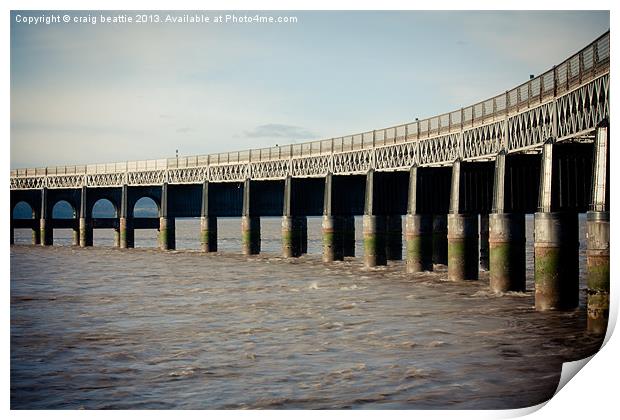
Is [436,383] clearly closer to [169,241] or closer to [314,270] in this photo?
[314,270]

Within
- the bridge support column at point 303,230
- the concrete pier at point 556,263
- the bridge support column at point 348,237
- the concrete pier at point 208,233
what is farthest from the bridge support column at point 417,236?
the concrete pier at point 208,233

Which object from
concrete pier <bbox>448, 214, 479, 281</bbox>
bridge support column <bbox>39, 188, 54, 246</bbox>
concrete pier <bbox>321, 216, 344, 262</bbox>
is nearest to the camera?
concrete pier <bbox>448, 214, 479, 281</bbox>

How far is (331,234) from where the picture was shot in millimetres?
→ 83000

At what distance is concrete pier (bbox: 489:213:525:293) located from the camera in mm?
51438

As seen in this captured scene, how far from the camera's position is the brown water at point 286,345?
27.5 metres

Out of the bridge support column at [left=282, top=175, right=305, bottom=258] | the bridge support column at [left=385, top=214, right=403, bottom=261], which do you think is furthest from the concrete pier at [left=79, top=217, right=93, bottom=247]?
the bridge support column at [left=385, top=214, right=403, bottom=261]

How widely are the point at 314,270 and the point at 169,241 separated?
41.8 metres

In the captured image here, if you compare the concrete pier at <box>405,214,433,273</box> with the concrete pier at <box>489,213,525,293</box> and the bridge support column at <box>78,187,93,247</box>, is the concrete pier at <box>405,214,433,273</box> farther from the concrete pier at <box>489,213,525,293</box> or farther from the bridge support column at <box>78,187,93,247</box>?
the bridge support column at <box>78,187,93,247</box>

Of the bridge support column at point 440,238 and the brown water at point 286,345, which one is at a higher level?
the bridge support column at point 440,238

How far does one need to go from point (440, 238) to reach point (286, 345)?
3886 centimetres

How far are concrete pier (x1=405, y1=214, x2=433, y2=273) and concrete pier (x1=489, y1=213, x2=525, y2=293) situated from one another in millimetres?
15917

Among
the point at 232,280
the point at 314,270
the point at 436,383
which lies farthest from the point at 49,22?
the point at 314,270

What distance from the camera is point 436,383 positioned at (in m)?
28.6

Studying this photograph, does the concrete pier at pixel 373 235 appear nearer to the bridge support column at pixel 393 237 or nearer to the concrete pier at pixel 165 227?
the bridge support column at pixel 393 237
